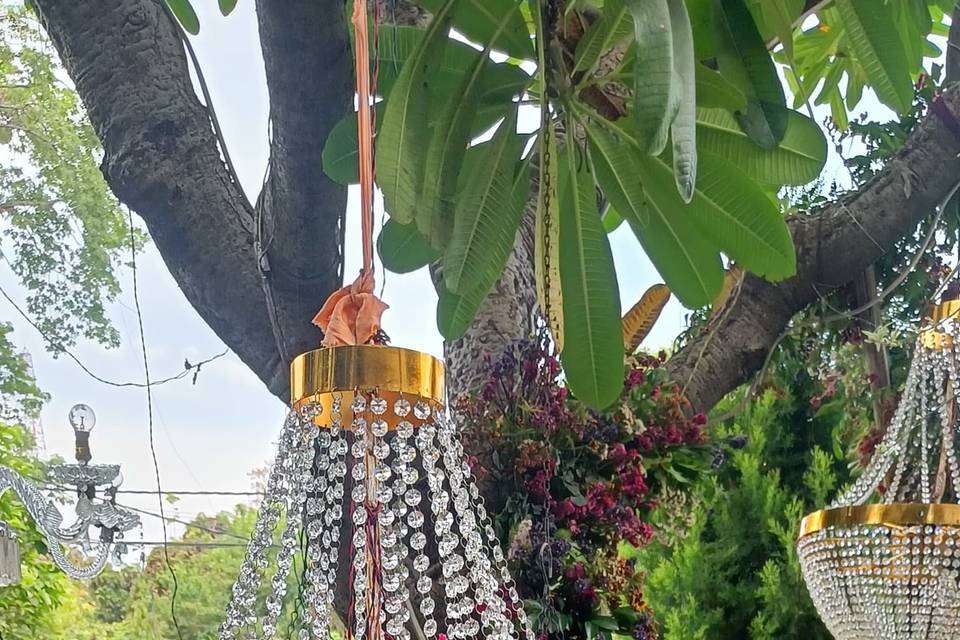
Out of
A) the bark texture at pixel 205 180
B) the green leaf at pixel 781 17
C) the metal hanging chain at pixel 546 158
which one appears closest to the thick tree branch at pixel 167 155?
the bark texture at pixel 205 180

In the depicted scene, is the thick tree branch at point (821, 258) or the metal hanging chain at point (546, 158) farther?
the thick tree branch at point (821, 258)

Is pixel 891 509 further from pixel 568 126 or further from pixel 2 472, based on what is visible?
pixel 2 472

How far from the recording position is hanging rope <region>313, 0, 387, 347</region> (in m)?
0.80

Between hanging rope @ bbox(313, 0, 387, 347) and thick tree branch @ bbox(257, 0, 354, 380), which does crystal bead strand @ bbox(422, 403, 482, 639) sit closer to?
hanging rope @ bbox(313, 0, 387, 347)

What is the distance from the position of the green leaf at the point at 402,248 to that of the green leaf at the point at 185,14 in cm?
37

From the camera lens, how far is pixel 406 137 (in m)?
1.09

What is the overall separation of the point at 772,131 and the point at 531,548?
24.2 inches

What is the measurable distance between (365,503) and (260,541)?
3.4 inches

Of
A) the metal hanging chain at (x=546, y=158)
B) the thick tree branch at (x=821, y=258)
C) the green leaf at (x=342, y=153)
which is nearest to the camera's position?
the metal hanging chain at (x=546, y=158)

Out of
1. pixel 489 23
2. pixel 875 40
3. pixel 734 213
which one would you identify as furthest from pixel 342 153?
pixel 875 40

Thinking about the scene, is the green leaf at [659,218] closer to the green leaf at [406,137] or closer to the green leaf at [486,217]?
the green leaf at [486,217]

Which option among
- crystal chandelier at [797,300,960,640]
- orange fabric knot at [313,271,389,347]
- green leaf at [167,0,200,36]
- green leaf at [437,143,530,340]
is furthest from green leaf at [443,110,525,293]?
crystal chandelier at [797,300,960,640]

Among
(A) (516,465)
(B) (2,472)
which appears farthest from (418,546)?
(B) (2,472)

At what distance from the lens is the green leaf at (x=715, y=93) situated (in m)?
1.17
